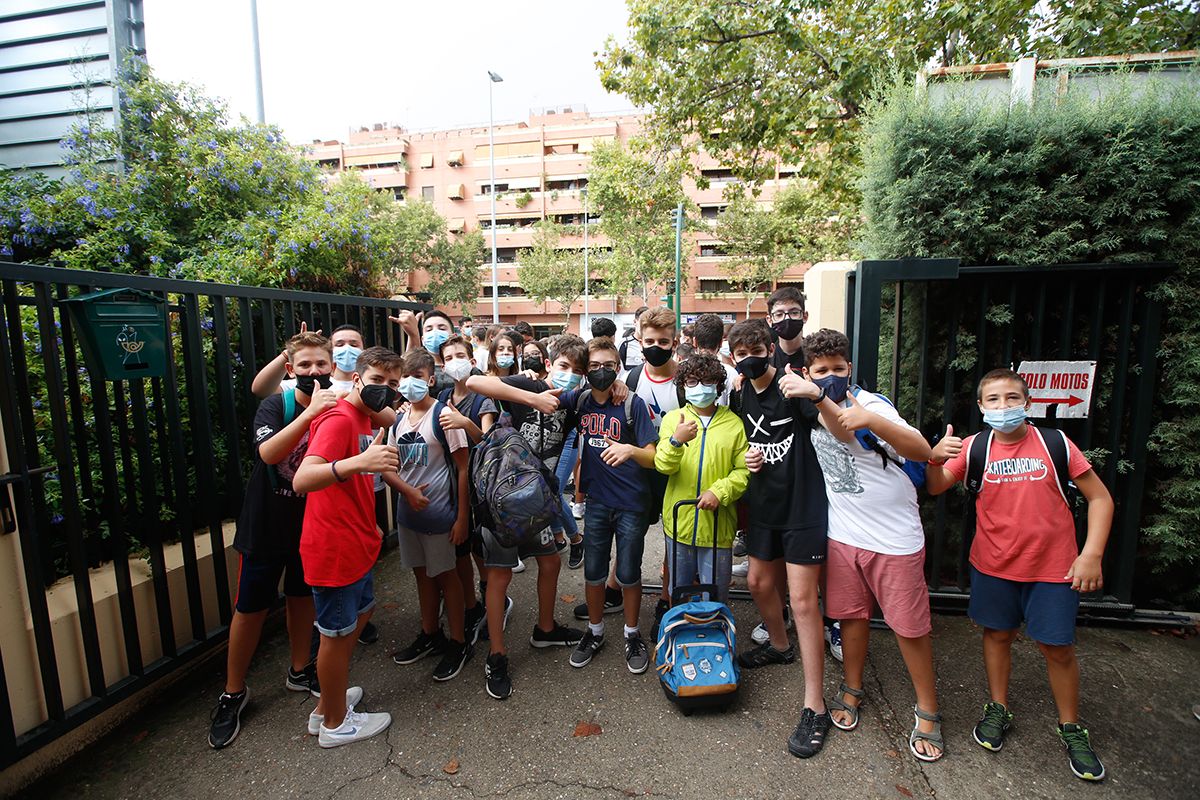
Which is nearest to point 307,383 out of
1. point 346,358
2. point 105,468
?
point 346,358

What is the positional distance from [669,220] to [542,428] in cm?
3039

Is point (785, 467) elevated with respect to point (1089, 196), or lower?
lower

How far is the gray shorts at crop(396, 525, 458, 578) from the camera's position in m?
3.24

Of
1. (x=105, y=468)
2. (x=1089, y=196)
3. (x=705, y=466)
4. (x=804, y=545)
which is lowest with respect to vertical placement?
(x=804, y=545)

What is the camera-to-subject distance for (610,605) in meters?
4.11

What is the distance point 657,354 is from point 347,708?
2490 mm

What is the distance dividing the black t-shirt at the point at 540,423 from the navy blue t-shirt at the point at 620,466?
18 centimetres

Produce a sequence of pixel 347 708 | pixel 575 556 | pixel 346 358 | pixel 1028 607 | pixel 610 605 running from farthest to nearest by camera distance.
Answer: pixel 575 556
pixel 610 605
pixel 346 358
pixel 347 708
pixel 1028 607

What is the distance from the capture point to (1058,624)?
8.04 ft

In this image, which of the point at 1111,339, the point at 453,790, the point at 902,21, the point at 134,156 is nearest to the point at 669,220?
the point at 902,21

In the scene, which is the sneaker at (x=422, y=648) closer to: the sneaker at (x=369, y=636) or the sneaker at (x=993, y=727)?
the sneaker at (x=369, y=636)

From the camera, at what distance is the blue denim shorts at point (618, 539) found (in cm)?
334

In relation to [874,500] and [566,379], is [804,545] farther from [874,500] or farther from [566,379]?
[566,379]

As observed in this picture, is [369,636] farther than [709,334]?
No
